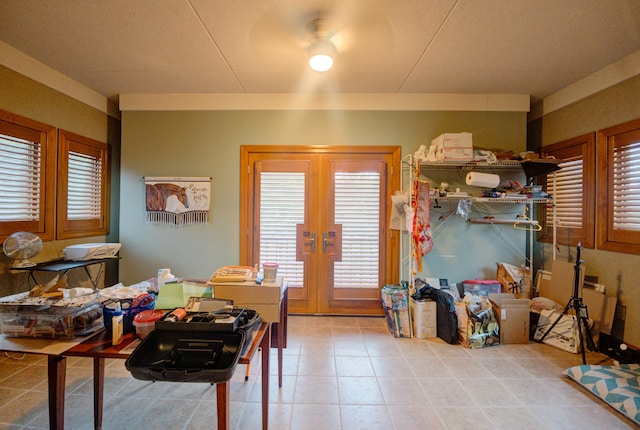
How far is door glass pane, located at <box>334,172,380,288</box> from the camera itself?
3367mm

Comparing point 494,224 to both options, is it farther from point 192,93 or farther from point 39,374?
point 39,374

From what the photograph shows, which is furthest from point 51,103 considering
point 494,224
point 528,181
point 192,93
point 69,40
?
point 528,181

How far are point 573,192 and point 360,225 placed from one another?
7.65 ft

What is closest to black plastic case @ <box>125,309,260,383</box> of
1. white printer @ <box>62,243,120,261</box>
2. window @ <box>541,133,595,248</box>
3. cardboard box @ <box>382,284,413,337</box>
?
cardboard box @ <box>382,284,413,337</box>

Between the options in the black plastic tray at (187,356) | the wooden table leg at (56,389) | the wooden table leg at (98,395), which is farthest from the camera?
the wooden table leg at (98,395)

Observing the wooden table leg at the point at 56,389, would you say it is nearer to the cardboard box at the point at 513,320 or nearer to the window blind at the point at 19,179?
the window blind at the point at 19,179

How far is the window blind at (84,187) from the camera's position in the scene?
3066mm

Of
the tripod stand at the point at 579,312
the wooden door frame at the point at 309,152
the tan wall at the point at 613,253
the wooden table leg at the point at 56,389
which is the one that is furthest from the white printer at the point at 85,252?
the tan wall at the point at 613,253

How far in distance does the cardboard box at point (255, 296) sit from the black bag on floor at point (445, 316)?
188cm

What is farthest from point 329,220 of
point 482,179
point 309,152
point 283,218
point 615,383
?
point 615,383

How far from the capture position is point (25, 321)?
1.29 meters

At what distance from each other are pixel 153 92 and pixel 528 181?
4618mm

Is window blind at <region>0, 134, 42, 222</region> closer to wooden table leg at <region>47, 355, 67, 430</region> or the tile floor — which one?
the tile floor

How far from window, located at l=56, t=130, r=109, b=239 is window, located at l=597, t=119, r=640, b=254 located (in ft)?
17.9
